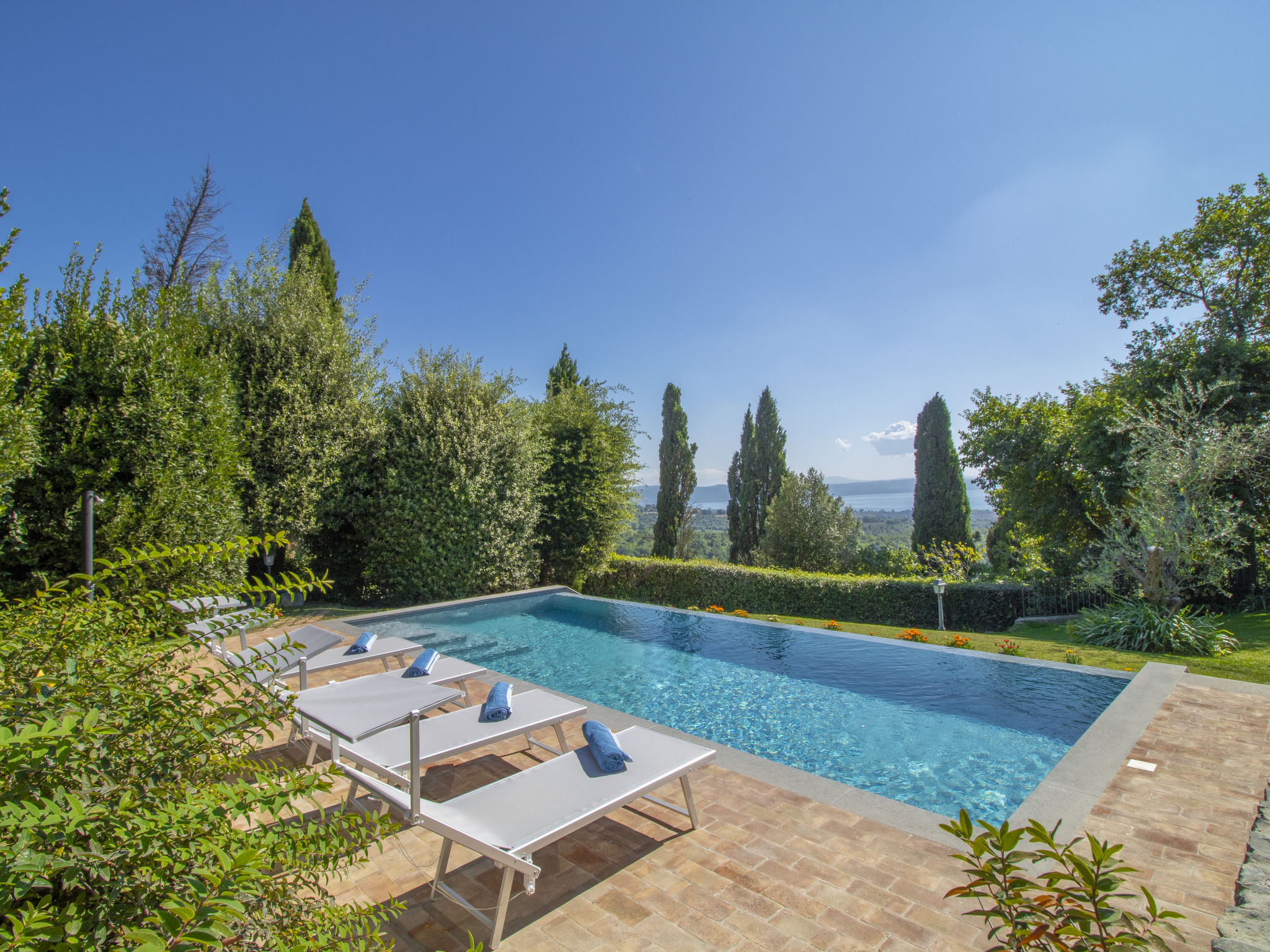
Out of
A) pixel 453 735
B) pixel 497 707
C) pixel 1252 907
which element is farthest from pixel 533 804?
pixel 1252 907

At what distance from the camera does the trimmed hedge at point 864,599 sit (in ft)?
Result: 42.1

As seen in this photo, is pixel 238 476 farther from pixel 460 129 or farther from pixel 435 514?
pixel 460 129

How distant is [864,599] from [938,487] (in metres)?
11.9

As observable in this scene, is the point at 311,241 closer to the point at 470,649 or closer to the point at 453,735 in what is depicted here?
the point at 470,649

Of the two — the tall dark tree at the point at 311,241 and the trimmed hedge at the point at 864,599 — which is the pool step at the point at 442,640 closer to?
the trimmed hedge at the point at 864,599

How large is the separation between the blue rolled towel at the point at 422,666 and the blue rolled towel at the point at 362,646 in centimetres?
88

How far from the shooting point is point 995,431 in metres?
17.5

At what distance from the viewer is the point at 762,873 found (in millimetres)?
3064

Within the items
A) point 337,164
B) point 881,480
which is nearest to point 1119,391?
point 337,164

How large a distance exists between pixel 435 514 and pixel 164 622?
33.6 feet

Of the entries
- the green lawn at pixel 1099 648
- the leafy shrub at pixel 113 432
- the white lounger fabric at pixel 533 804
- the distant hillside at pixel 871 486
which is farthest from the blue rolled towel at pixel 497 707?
the distant hillside at pixel 871 486

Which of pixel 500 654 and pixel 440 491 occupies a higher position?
pixel 440 491

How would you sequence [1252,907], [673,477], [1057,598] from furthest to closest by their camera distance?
[673,477] → [1057,598] → [1252,907]

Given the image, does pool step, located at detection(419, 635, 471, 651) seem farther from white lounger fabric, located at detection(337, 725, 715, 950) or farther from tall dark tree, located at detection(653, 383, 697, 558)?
tall dark tree, located at detection(653, 383, 697, 558)
